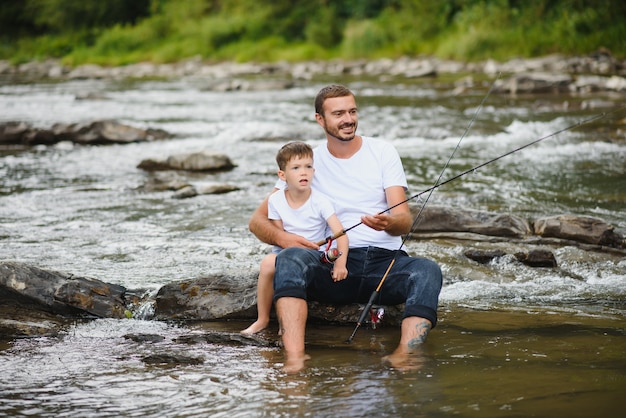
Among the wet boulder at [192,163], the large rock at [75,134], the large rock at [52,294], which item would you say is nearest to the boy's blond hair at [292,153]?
the large rock at [52,294]

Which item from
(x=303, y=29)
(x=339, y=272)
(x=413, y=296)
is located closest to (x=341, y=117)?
(x=339, y=272)

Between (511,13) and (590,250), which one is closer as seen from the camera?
(590,250)

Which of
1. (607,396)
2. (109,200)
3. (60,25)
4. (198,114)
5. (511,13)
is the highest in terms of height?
(60,25)

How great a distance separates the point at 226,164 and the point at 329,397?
882 centimetres

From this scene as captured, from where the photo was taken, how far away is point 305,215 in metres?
5.25

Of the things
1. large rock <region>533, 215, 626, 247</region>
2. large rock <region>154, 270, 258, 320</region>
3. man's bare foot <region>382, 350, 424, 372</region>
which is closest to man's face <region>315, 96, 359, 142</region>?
large rock <region>154, 270, 258, 320</region>

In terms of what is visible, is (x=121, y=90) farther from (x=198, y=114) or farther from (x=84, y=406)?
(x=84, y=406)

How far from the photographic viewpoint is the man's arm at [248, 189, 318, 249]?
517 centimetres

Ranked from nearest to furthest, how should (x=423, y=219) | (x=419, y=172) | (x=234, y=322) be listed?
(x=234, y=322) < (x=423, y=219) < (x=419, y=172)

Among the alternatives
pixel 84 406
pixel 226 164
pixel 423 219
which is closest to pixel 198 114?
pixel 226 164

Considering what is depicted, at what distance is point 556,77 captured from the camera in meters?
22.3

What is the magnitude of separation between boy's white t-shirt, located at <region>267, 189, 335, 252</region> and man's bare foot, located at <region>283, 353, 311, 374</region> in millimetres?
842

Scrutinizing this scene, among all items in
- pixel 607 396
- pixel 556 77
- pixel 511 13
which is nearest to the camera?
pixel 607 396

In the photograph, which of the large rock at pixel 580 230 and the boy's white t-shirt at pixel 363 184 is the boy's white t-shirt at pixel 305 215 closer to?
the boy's white t-shirt at pixel 363 184
